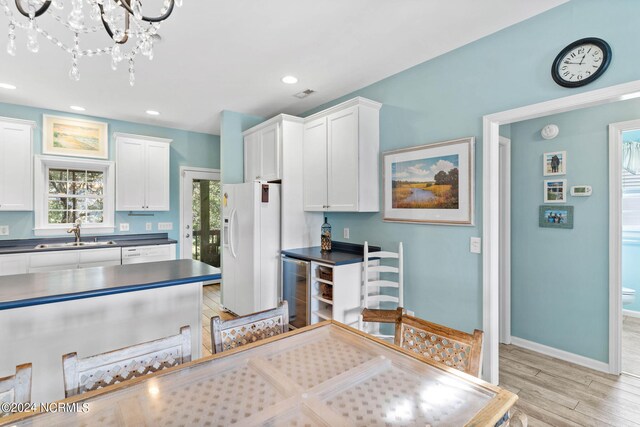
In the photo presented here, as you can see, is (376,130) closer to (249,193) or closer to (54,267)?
(249,193)

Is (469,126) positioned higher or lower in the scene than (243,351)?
higher

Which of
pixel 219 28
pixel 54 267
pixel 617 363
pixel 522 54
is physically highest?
pixel 219 28

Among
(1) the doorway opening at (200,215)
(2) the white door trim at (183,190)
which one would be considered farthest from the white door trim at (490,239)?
(2) the white door trim at (183,190)

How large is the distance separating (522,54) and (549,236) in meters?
1.72

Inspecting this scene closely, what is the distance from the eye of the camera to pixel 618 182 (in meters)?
2.50

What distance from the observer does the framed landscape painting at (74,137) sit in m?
3.95

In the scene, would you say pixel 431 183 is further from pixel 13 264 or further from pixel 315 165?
pixel 13 264

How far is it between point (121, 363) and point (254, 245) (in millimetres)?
2357

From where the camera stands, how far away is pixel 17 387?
2.96 ft

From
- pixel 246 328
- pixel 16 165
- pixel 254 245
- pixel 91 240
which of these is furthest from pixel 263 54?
pixel 91 240

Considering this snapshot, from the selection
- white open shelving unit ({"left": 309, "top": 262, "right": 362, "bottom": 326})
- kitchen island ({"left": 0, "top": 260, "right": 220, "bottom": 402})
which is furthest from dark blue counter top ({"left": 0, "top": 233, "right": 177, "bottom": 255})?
white open shelving unit ({"left": 309, "top": 262, "right": 362, "bottom": 326})

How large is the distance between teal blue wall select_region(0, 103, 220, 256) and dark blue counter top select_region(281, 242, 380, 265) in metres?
2.53

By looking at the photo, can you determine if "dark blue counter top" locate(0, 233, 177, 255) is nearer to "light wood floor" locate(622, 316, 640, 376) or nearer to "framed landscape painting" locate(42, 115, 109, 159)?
"framed landscape painting" locate(42, 115, 109, 159)

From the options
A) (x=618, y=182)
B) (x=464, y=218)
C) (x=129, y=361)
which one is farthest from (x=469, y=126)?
(x=129, y=361)
